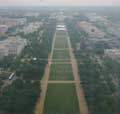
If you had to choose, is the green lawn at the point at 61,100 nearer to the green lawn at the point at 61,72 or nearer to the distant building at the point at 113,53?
the green lawn at the point at 61,72

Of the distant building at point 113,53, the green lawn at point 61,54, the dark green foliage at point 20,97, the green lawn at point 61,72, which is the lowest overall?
the green lawn at point 61,54

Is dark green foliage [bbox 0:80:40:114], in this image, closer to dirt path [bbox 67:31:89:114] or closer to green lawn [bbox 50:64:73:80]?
dirt path [bbox 67:31:89:114]

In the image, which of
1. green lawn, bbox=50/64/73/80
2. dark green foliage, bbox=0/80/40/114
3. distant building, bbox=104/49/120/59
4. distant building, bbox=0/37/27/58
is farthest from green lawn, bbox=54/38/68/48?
dark green foliage, bbox=0/80/40/114

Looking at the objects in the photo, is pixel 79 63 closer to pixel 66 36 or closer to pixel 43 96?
pixel 43 96

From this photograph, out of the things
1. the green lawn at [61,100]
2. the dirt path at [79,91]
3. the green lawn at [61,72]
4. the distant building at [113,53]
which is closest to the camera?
the green lawn at [61,100]

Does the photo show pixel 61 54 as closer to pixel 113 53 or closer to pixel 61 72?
pixel 113 53

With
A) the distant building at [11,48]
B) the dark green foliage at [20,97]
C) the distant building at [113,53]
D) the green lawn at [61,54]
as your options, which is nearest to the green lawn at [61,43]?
the green lawn at [61,54]
